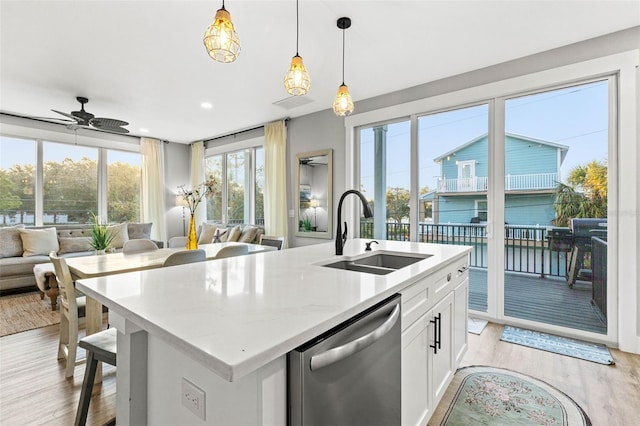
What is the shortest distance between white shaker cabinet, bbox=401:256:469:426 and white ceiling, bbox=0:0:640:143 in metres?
1.97

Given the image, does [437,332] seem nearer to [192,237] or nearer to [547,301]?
[547,301]

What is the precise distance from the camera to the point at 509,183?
308 cm

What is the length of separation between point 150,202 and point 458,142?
592cm

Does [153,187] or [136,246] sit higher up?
[153,187]

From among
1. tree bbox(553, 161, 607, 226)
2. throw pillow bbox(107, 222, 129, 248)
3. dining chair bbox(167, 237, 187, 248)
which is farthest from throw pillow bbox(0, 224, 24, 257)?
tree bbox(553, 161, 607, 226)

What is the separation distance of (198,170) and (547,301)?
648 centimetres

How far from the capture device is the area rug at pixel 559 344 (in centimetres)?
242

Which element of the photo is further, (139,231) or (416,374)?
(139,231)

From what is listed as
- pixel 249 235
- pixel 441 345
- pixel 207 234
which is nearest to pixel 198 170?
pixel 207 234

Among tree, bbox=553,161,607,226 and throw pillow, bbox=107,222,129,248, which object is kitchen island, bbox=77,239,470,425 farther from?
throw pillow, bbox=107,222,129,248

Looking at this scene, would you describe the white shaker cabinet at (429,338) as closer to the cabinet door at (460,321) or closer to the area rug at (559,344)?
the cabinet door at (460,321)

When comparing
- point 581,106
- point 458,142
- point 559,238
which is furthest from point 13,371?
point 581,106

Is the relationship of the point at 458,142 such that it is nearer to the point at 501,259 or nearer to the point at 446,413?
the point at 501,259

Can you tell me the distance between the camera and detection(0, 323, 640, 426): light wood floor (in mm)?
1771
